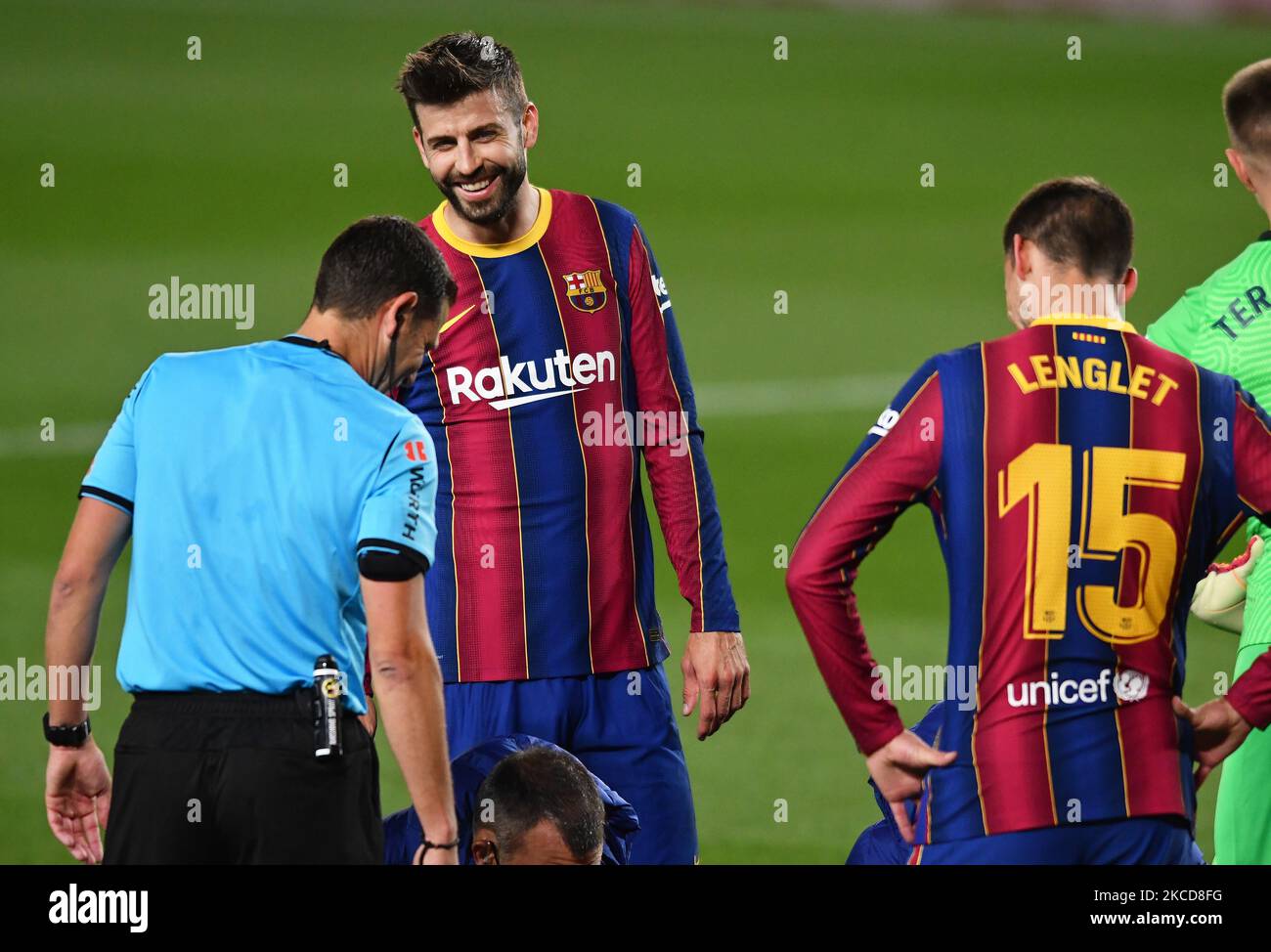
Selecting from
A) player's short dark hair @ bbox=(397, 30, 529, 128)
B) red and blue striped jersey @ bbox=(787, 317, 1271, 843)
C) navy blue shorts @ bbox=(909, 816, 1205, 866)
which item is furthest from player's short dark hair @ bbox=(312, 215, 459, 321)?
navy blue shorts @ bbox=(909, 816, 1205, 866)

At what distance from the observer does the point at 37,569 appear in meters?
9.80

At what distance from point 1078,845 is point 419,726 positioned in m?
1.30

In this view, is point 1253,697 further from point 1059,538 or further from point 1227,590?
point 1227,590

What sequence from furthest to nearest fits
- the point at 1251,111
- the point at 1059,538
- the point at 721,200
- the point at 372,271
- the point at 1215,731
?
the point at 721,200 → the point at 1251,111 → the point at 372,271 → the point at 1215,731 → the point at 1059,538

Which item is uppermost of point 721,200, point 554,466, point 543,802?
point 721,200

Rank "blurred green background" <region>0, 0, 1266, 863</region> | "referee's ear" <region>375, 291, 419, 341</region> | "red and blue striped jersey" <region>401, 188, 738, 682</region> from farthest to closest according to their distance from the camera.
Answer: "blurred green background" <region>0, 0, 1266, 863</region> < "red and blue striped jersey" <region>401, 188, 738, 682</region> < "referee's ear" <region>375, 291, 419, 341</region>

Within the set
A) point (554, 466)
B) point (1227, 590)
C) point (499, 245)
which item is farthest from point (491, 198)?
point (1227, 590)

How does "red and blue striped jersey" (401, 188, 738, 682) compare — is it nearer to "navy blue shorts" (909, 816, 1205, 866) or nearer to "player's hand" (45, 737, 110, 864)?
"player's hand" (45, 737, 110, 864)

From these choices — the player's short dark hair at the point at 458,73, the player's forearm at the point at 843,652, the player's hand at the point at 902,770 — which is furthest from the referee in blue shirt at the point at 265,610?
the player's short dark hair at the point at 458,73

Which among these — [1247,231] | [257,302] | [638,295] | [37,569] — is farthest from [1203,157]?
[638,295]

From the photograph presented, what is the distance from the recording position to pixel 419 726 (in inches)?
156

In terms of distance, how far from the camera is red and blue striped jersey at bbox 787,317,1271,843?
387cm

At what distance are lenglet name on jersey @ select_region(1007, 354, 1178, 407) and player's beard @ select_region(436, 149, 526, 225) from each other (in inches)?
64.6
